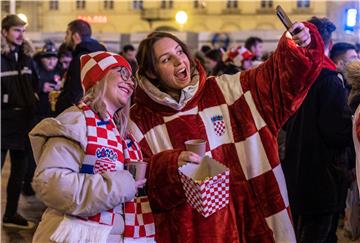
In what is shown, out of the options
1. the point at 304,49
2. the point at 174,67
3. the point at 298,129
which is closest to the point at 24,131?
the point at 298,129

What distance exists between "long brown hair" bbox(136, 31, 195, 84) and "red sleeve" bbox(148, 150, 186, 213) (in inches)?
19.6

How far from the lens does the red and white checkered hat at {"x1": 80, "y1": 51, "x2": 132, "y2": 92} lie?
2.83m

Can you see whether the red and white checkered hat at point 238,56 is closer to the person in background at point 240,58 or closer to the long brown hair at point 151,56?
the person in background at point 240,58

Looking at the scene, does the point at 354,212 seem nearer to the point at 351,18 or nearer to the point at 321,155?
the point at 321,155

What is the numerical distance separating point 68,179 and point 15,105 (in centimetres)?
419

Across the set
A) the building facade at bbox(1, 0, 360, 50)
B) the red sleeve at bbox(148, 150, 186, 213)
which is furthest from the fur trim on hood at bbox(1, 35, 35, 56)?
the building facade at bbox(1, 0, 360, 50)

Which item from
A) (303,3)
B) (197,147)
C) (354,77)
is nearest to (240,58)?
(354,77)

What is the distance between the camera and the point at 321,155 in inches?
170

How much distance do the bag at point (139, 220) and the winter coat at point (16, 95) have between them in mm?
3730

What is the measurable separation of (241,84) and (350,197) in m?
2.27

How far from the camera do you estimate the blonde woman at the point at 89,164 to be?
8.41 ft

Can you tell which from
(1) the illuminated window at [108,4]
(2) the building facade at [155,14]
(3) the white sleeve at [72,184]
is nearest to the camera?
(3) the white sleeve at [72,184]

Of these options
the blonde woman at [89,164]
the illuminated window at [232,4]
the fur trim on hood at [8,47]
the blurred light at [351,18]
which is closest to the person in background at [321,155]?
the blonde woman at [89,164]

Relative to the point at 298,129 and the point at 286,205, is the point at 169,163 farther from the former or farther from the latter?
the point at 298,129
